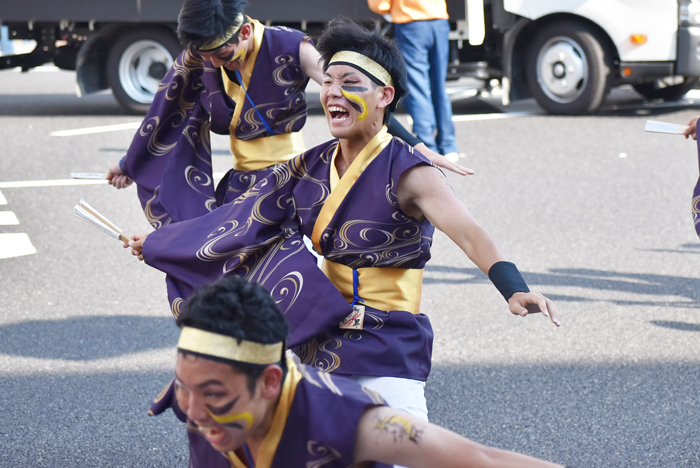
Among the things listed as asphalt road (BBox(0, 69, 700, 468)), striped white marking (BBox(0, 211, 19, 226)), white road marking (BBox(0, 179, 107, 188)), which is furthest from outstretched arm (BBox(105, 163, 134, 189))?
white road marking (BBox(0, 179, 107, 188))

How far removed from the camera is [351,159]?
2.63 metres

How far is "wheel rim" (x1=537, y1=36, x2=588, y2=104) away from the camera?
915 centimetres

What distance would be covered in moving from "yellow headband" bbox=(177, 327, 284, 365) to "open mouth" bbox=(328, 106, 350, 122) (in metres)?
1.13

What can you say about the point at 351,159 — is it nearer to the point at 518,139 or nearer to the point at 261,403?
the point at 261,403

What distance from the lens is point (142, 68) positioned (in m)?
9.98

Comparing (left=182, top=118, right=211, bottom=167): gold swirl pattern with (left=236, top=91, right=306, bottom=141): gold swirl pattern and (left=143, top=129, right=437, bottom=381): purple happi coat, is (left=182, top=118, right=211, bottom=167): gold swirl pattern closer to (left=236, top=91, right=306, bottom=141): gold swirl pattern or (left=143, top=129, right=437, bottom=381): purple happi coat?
(left=236, top=91, right=306, bottom=141): gold swirl pattern

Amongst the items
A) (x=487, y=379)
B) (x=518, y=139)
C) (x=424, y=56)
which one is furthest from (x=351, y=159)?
(x=518, y=139)

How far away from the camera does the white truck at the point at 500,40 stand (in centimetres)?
→ 880

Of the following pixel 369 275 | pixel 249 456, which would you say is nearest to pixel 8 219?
pixel 369 275

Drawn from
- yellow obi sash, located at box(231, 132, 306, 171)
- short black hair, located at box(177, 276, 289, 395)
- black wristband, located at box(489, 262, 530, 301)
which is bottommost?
black wristband, located at box(489, 262, 530, 301)

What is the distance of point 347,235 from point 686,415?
1.74 metres

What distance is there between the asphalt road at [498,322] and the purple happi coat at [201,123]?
0.85 m

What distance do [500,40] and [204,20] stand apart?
24.2 ft

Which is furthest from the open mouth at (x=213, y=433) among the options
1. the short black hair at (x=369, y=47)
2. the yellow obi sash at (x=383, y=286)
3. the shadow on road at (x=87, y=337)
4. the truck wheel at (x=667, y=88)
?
the truck wheel at (x=667, y=88)
